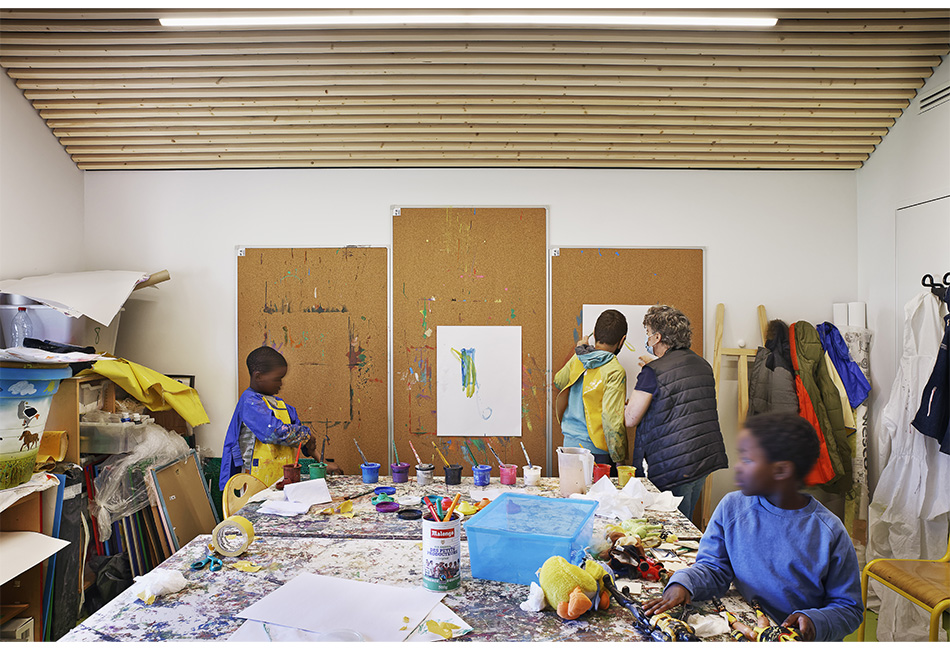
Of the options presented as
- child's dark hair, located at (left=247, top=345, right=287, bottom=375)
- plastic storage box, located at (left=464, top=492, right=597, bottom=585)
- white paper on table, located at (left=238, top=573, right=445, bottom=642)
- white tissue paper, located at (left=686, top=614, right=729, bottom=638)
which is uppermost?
child's dark hair, located at (left=247, top=345, right=287, bottom=375)

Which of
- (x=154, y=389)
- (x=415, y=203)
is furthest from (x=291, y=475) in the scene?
(x=415, y=203)

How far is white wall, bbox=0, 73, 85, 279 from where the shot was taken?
3.56 meters

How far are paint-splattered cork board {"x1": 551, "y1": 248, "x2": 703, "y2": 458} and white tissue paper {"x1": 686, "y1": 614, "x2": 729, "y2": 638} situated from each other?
261cm

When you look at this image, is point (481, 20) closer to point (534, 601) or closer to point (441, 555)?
point (441, 555)

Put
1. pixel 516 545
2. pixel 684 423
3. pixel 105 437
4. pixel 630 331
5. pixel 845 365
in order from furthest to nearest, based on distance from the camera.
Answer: pixel 630 331 → pixel 845 365 → pixel 105 437 → pixel 684 423 → pixel 516 545

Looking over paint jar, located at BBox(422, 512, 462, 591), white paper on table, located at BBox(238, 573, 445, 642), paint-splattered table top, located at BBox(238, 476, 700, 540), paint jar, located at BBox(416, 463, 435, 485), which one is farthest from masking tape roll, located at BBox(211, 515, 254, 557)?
paint jar, located at BBox(416, 463, 435, 485)

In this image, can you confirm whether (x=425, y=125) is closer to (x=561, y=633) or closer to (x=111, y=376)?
(x=111, y=376)

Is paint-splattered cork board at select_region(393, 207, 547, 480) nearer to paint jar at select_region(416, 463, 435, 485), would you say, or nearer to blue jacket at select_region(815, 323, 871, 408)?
paint jar at select_region(416, 463, 435, 485)

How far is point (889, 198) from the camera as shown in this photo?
3.85m

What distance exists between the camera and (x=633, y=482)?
8.29 feet

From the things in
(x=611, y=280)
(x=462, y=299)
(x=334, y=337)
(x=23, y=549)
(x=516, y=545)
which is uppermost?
(x=611, y=280)

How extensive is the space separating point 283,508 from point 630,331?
255 cm

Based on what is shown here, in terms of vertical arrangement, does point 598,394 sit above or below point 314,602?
above

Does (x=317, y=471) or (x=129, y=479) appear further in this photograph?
(x=129, y=479)
